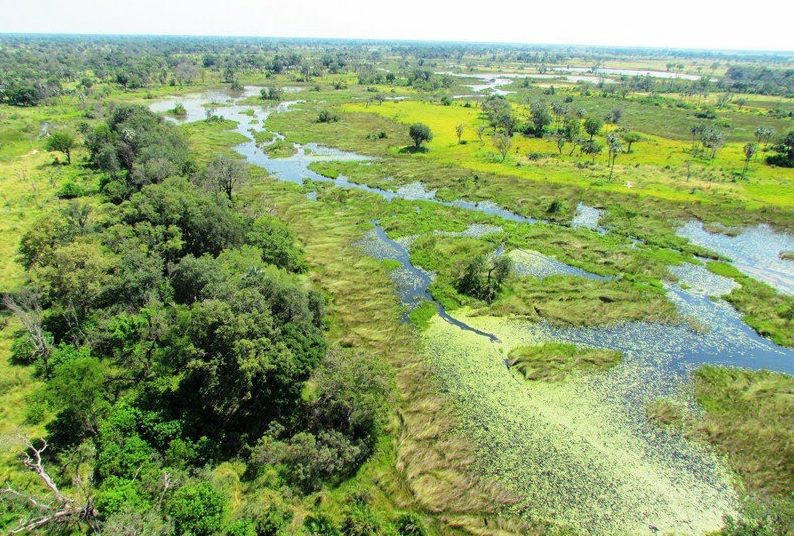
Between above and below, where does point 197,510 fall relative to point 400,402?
above

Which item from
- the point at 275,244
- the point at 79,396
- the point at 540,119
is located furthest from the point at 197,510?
the point at 540,119

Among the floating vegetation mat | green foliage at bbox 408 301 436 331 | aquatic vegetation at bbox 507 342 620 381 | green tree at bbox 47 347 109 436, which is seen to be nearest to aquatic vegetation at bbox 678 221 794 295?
the floating vegetation mat

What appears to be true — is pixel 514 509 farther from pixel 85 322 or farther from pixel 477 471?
pixel 85 322

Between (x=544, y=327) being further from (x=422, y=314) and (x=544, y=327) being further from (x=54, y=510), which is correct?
(x=54, y=510)

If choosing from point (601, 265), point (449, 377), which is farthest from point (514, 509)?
point (601, 265)

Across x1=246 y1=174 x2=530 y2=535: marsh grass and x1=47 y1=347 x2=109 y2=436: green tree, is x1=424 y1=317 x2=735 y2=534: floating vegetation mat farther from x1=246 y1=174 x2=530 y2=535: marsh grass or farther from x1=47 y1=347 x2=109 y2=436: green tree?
x1=47 y1=347 x2=109 y2=436: green tree

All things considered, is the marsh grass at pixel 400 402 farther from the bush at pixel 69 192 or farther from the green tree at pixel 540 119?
the green tree at pixel 540 119

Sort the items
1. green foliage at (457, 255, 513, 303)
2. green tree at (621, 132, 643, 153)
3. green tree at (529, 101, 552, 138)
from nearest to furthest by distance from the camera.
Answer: green foliage at (457, 255, 513, 303), green tree at (621, 132, 643, 153), green tree at (529, 101, 552, 138)
